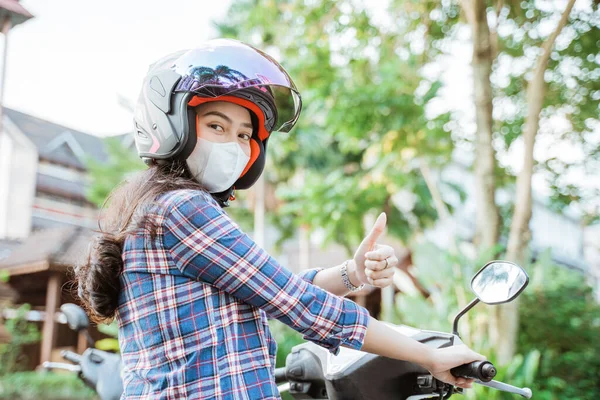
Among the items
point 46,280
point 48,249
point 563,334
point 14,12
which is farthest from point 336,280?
point 46,280

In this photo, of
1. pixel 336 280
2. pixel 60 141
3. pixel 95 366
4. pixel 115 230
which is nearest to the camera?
pixel 115 230

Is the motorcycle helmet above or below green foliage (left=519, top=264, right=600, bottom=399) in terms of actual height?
above

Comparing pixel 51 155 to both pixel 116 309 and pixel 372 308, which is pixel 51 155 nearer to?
pixel 372 308

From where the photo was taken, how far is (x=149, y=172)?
1.56m

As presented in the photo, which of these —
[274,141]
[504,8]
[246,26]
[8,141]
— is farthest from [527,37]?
[274,141]

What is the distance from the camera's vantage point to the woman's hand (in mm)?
1317

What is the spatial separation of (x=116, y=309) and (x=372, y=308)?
1741cm

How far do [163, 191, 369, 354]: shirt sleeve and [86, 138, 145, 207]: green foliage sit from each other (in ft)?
61.6

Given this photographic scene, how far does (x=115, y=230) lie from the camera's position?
143 cm

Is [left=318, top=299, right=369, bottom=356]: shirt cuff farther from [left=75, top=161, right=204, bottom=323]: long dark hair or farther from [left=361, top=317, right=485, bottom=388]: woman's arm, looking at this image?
[left=75, top=161, right=204, bottom=323]: long dark hair

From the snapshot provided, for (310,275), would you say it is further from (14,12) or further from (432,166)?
(432,166)

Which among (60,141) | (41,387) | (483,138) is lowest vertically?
(41,387)

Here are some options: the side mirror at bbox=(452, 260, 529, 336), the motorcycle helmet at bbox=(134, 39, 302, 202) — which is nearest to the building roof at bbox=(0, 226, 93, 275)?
the motorcycle helmet at bbox=(134, 39, 302, 202)

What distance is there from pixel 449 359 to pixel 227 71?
854mm
